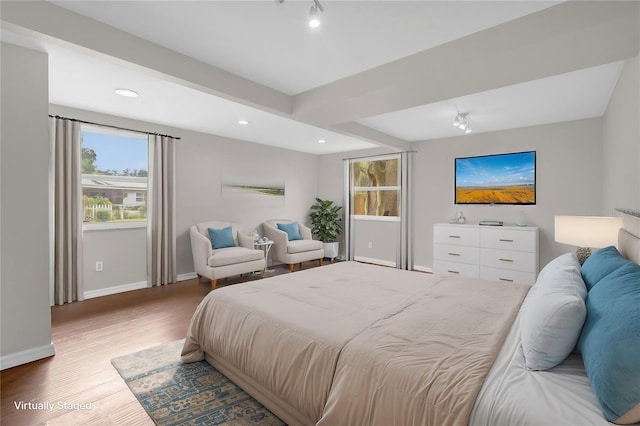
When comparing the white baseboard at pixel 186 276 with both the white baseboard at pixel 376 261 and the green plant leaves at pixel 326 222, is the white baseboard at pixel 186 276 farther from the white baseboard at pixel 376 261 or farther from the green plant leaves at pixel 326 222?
the white baseboard at pixel 376 261

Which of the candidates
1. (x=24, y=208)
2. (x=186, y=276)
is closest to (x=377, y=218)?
(x=186, y=276)

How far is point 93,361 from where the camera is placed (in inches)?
94.3

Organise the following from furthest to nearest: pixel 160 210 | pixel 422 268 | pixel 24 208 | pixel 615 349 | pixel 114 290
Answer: pixel 422 268
pixel 160 210
pixel 114 290
pixel 24 208
pixel 615 349

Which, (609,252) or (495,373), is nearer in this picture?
(495,373)

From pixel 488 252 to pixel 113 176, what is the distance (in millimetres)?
5558

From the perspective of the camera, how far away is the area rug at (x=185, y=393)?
1765mm

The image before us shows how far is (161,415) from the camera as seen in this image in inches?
70.2

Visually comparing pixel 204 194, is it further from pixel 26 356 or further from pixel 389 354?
pixel 389 354

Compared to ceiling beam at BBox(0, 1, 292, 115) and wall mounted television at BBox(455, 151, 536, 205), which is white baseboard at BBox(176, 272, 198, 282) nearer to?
ceiling beam at BBox(0, 1, 292, 115)

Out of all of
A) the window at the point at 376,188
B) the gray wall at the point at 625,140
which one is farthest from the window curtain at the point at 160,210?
the gray wall at the point at 625,140

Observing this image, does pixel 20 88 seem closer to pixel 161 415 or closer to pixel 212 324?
pixel 212 324

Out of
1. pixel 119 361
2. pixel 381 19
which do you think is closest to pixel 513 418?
pixel 381 19

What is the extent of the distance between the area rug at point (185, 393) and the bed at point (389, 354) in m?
0.07

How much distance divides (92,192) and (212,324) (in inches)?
130
